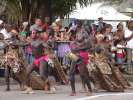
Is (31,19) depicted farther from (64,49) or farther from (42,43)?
(42,43)

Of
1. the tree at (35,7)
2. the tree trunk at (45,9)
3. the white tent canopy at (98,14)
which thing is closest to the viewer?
the tree trunk at (45,9)

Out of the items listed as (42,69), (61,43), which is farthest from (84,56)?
(61,43)

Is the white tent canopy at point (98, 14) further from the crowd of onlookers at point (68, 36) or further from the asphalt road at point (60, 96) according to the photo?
the asphalt road at point (60, 96)

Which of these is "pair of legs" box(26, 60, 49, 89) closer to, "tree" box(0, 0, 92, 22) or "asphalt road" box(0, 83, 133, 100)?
"asphalt road" box(0, 83, 133, 100)

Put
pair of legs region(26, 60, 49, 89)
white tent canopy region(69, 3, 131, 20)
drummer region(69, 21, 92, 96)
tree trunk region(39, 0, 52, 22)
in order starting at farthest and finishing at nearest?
white tent canopy region(69, 3, 131, 20) → tree trunk region(39, 0, 52, 22) → pair of legs region(26, 60, 49, 89) → drummer region(69, 21, 92, 96)

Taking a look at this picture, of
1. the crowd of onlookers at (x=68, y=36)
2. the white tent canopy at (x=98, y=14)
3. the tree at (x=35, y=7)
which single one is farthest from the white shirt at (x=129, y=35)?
the white tent canopy at (x=98, y=14)

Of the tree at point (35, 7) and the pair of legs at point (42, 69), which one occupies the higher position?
the tree at point (35, 7)

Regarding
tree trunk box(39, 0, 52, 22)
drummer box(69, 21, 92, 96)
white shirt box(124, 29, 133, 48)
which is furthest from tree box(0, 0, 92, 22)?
drummer box(69, 21, 92, 96)

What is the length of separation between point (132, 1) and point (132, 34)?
52.7ft

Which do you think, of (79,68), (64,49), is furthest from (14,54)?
(64,49)

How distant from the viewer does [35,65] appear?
14.2 metres

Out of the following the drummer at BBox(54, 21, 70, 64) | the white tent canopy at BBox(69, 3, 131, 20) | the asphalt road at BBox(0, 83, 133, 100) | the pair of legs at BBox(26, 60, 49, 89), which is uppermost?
the white tent canopy at BBox(69, 3, 131, 20)

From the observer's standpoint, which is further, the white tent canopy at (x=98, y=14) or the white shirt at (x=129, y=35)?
the white tent canopy at (x=98, y=14)

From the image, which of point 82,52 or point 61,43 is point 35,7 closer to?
point 61,43
